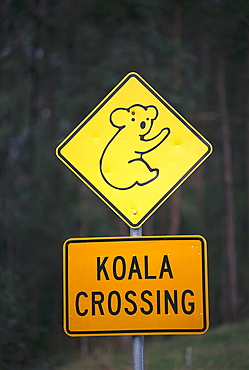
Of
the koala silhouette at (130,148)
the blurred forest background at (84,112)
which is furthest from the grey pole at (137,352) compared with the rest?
the blurred forest background at (84,112)

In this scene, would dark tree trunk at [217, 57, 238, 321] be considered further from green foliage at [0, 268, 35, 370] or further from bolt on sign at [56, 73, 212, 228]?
bolt on sign at [56, 73, 212, 228]

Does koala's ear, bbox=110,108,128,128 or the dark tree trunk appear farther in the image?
the dark tree trunk

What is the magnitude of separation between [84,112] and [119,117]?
14.9 meters

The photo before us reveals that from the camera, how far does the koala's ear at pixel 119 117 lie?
3.83 metres

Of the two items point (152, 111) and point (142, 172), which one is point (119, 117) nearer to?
point (152, 111)

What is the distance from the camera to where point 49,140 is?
22.8m

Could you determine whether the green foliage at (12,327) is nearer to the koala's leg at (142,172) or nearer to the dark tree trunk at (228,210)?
the koala's leg at (142,172)

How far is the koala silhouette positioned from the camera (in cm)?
375

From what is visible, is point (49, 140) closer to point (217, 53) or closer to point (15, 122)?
point (15, 122)

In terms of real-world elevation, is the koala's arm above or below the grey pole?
above

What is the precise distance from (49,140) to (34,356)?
10.5 m

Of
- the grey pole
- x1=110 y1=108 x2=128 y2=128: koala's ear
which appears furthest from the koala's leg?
the grey pole

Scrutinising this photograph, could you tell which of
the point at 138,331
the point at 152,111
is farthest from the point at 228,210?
the point at 138,331

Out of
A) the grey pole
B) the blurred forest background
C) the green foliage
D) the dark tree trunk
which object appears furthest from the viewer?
the dark tree trunk
